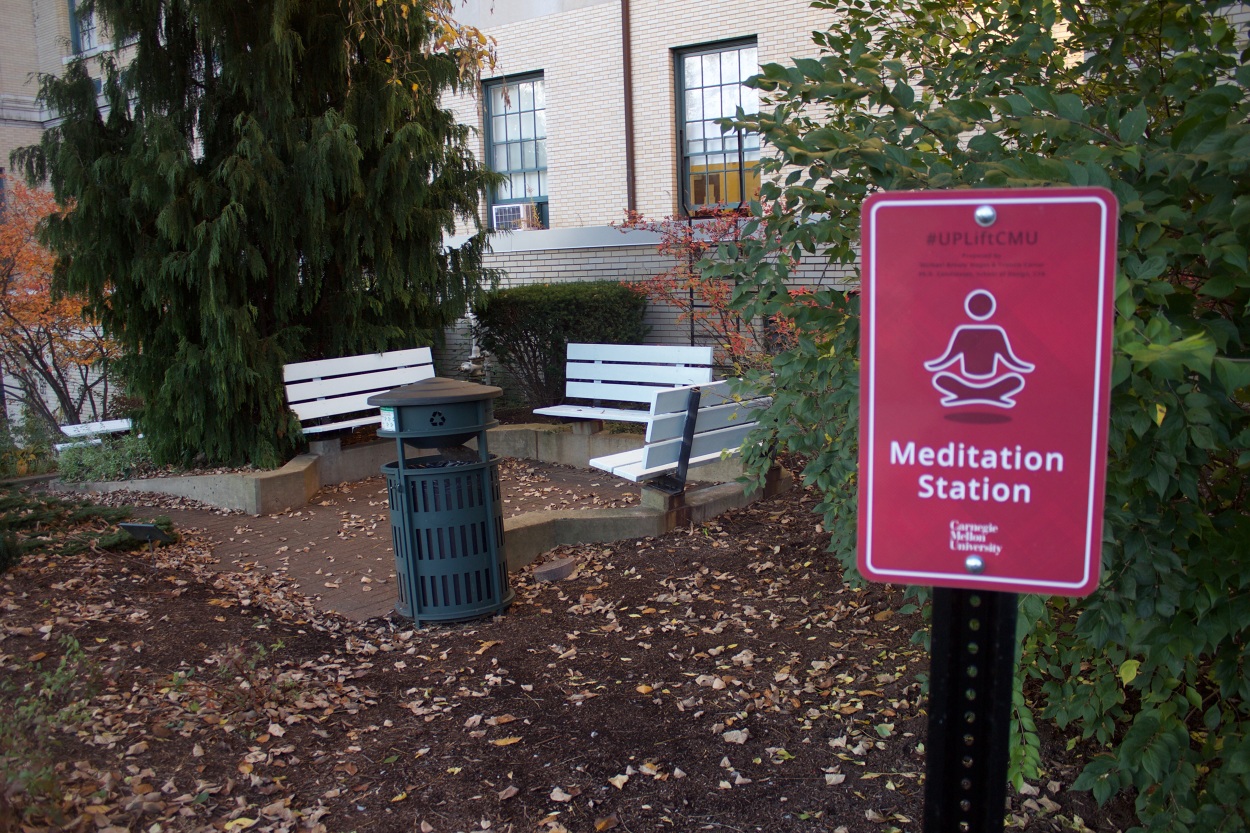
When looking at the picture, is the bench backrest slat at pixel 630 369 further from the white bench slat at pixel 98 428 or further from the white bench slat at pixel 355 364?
the white bench slat at pixel 98 428

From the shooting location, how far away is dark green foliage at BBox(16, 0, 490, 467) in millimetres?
8609

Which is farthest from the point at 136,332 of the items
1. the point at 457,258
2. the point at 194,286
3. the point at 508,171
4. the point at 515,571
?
the point at 508,171

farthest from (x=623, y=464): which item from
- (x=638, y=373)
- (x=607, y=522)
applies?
(x=638, y=373)

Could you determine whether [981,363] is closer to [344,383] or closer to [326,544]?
[326,544]

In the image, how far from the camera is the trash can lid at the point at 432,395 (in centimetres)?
539

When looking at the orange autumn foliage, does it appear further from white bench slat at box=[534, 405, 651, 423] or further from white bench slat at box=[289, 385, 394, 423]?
white bench slat at box=[534, 405, 651, 423]

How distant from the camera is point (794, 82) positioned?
2.95m

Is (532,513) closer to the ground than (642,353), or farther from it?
closer to the ground

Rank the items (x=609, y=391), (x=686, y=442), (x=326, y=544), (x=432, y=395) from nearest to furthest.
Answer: (x=432, y=395) → (x=686, y=442) → (x=326, y=544) → (x=609, y=391)

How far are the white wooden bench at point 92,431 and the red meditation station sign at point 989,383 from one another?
10876mm

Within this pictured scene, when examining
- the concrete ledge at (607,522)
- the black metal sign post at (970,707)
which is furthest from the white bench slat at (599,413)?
the black metal sign post at (970,707)

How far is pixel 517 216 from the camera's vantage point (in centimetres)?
1473

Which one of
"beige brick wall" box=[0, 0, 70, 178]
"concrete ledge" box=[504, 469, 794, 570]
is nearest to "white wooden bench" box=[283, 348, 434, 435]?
"concrete ledge" box=[504, 469, 794, 570]

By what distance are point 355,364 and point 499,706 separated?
19.3 feet
